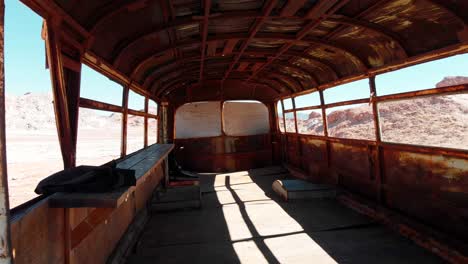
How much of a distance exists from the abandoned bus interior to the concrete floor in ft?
0.09

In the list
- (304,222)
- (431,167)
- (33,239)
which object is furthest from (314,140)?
(33,239)

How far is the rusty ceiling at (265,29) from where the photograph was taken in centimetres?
291

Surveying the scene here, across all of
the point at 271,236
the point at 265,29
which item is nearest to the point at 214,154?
the point at 271,236

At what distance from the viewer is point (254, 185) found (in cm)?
784

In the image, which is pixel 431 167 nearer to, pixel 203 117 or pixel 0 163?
pixel 0 163

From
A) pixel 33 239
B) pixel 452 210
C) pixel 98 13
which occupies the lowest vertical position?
pixel 452 210

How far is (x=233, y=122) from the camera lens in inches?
411

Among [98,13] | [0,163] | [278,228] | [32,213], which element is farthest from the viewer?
[278,228]

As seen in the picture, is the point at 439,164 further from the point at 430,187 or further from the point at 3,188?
the point at 3,188

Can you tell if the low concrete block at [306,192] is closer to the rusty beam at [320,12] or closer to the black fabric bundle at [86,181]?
the rusty beam at [320,12]

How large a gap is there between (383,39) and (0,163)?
465 centimetres

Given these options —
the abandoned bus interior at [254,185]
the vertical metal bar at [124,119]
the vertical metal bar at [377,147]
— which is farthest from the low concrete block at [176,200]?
the vertical metal bar at [377,147]

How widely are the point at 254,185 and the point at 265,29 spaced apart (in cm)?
466

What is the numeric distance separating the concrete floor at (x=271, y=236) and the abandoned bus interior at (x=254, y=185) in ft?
0.09
